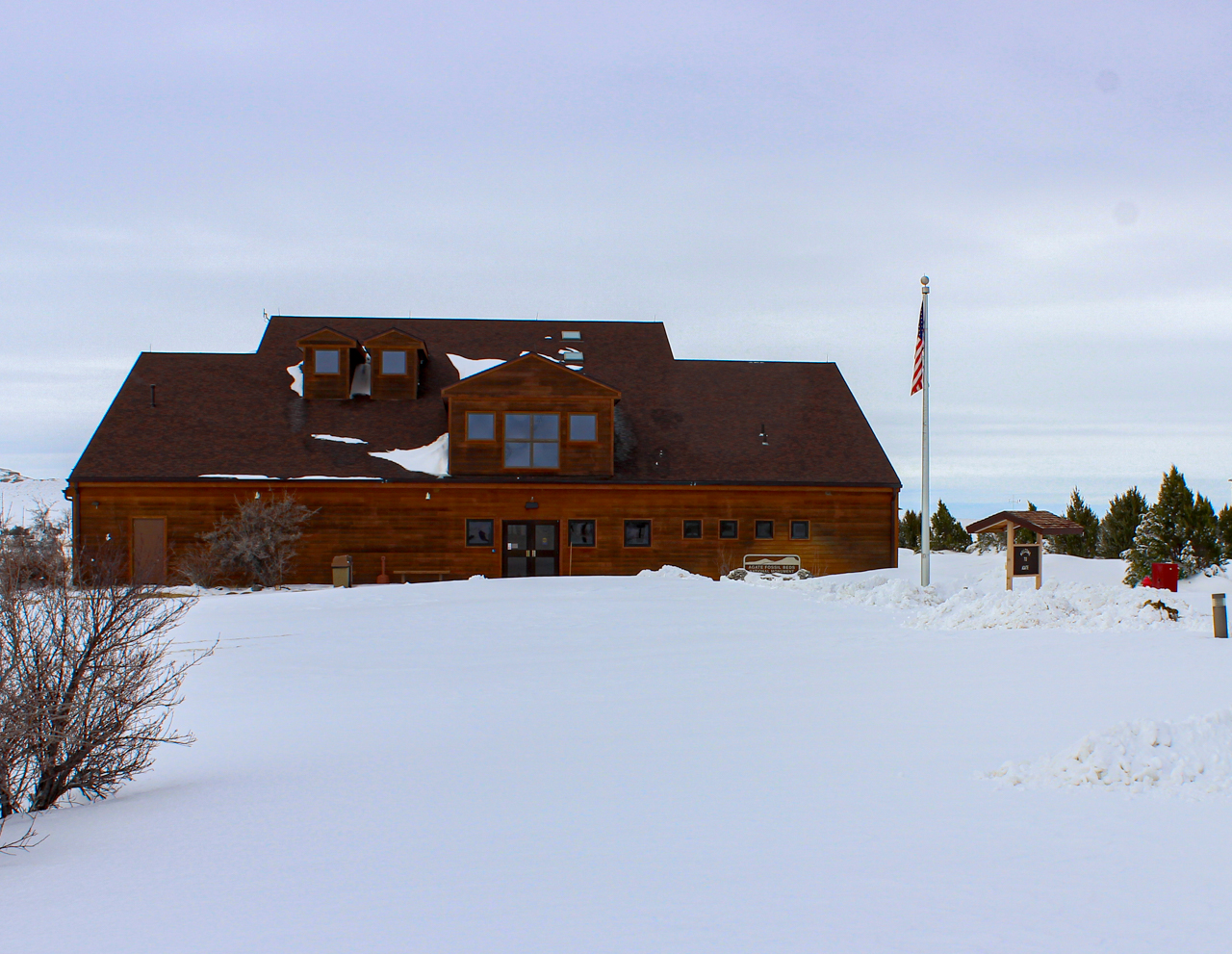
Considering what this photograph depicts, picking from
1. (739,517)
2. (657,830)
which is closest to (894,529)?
(739,517)

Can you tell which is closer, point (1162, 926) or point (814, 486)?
point (1162, 926)

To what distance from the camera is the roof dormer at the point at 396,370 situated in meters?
27.7

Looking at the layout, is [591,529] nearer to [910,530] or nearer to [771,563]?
[771,563]

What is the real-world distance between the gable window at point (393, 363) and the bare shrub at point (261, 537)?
527cm

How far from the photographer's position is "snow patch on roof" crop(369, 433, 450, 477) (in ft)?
82.7

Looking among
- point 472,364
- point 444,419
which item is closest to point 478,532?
point 444,419

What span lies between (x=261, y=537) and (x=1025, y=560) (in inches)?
716

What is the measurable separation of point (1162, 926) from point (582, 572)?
71.3ft

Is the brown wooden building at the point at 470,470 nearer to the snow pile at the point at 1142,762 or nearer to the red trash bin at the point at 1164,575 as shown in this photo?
the red trash bin at the point at 1164,575

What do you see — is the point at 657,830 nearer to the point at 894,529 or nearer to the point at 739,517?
the point at 739,517

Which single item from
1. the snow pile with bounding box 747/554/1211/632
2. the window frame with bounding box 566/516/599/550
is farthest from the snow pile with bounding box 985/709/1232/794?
the window frame with bounding box 566/516/599/550

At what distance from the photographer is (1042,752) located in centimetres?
646

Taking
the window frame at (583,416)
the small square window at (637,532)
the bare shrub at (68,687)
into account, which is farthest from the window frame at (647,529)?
the bare shrub at (68,687)

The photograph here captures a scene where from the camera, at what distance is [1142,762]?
6.06 metres
